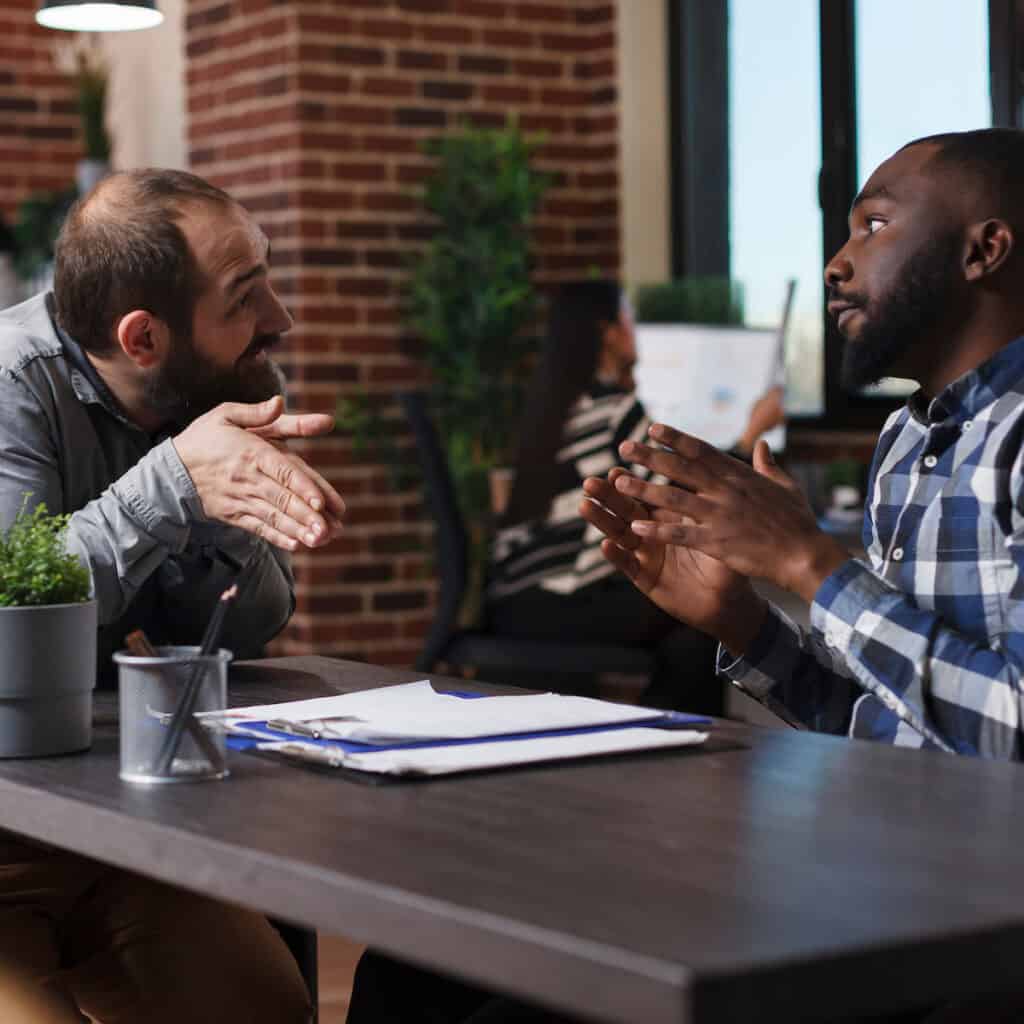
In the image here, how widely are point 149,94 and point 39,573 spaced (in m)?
4.49

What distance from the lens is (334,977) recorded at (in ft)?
9.93

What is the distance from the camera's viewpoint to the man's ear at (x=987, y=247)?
1685 millimetres

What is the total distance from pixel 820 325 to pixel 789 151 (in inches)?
20.4

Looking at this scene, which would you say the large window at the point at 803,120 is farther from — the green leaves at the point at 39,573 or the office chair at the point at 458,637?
the green leaves at the point at 39,573

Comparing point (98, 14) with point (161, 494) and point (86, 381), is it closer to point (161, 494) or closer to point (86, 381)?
point (86, 381)

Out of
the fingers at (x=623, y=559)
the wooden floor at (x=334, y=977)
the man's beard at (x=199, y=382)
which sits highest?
the man's beard at (x=199, y=382)

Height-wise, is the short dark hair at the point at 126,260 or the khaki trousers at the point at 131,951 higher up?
the short dark hair at the point at 126,260

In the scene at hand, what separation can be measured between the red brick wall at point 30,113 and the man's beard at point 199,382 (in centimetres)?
422

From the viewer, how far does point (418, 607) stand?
511 cm

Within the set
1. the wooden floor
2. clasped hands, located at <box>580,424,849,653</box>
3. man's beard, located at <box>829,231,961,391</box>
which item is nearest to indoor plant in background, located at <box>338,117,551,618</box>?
the wooden floor

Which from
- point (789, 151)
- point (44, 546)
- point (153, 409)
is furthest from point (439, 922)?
point (789, 151)

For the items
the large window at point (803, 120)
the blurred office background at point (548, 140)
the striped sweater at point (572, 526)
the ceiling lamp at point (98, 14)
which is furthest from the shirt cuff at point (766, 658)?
the large window at point (803, 120)

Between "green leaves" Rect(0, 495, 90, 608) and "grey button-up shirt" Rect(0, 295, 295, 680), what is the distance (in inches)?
15.3

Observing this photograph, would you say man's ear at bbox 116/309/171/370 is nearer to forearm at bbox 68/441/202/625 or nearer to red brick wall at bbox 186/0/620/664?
forearm at bbox 68/441/202/625
